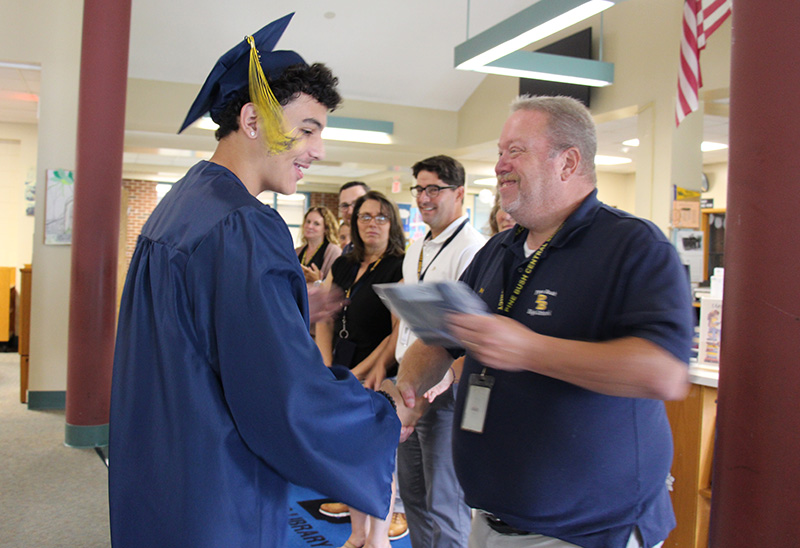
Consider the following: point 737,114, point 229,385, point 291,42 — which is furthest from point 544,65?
point 229,385

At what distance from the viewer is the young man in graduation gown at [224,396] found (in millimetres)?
1100

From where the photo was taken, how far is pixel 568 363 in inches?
47.8

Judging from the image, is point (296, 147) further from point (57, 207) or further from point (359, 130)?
point (359, 130)

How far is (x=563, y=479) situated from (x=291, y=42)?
7238mm

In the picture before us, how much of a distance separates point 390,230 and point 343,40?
17.2 ft

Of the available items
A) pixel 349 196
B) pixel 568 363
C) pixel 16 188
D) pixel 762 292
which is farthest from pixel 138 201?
pixel 762 292

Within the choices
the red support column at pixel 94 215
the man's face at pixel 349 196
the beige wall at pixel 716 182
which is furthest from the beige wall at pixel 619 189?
the red support column at pixel 94 215

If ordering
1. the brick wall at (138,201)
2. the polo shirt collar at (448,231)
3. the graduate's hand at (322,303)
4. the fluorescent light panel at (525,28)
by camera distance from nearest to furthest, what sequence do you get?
the graduate's hand at (322,303), the polo shirt collar at (448,231), the fluorescent light panel at (525,28), the brick wall at (138,201)

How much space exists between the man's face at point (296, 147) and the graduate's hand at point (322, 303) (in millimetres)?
559

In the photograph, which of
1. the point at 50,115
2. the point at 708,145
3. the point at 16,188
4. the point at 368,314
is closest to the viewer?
the point at 368,314

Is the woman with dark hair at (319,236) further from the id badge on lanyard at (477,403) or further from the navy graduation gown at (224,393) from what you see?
the navy graduation gown at (224,393)

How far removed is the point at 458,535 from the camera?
8.42ft

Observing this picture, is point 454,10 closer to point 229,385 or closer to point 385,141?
point 385,141

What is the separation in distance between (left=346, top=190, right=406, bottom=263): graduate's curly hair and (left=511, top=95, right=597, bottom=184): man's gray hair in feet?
5.67
